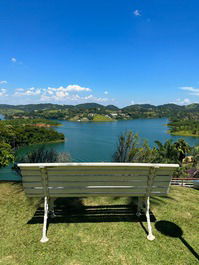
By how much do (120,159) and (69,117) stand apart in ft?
493

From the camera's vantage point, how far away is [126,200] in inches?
137

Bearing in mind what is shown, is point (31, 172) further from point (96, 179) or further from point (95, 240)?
point (95, 240)

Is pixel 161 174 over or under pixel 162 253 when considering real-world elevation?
over

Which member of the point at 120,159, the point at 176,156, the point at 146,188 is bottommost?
the point at 176,156

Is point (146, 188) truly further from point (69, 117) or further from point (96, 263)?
point (69, 117)

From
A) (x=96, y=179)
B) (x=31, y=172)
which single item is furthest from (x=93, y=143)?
(x=31, y=172)

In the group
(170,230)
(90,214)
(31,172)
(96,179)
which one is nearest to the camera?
(31,172)

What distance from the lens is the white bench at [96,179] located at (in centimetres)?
235

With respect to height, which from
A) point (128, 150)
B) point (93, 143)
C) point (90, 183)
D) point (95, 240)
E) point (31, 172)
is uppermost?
point (31, 172)

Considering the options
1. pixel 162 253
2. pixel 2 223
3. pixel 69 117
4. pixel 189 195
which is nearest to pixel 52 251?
pixel 2 223

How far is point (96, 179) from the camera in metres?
2.48

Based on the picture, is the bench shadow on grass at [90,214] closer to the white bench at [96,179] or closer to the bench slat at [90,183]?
the white bench at [96,179]

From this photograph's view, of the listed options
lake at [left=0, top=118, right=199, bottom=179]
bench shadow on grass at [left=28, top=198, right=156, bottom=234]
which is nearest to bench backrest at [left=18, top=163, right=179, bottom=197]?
bench shadow on grass at [left=28, top=198, right=156, bottom=234]

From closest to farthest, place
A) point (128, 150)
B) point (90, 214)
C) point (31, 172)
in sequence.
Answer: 1. point (31, 172)
2. point (90, 214)
3. point (128, 150)
